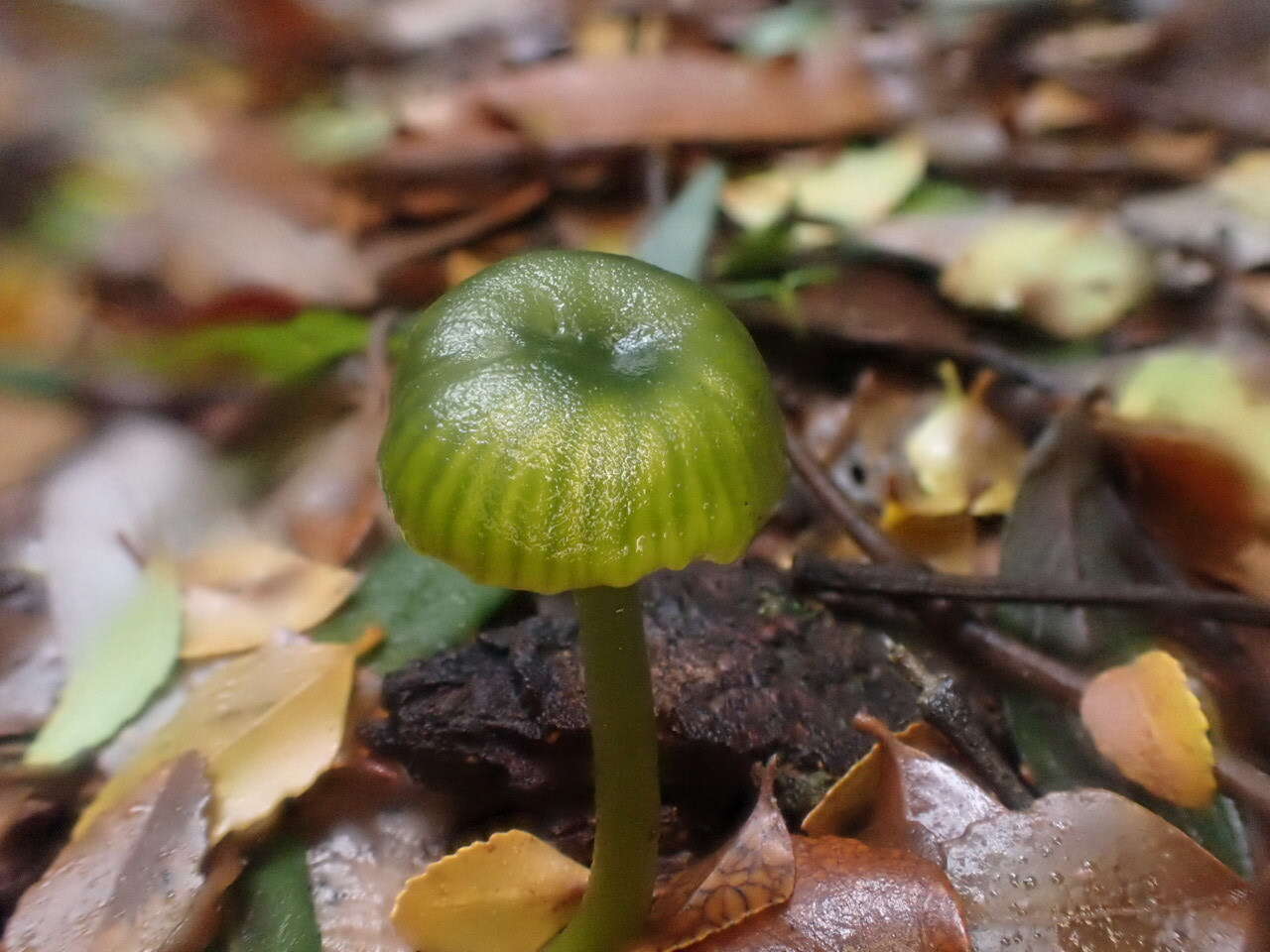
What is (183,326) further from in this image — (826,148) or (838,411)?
(826,148)

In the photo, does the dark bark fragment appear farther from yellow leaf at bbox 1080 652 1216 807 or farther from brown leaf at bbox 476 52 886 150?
brown leaf at bbox 476 52 886 150

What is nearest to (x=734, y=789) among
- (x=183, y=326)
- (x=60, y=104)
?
(x=183, y=326)

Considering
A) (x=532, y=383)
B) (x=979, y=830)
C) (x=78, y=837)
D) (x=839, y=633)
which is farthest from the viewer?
(x=839, y=633)

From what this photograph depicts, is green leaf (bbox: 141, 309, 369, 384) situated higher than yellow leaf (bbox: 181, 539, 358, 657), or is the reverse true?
green leaf (bbox: 141, 309, 369, 384)

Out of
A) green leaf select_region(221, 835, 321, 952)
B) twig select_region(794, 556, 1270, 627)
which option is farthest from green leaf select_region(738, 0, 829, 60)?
green leaf select_region(221, 835, 321, 952)

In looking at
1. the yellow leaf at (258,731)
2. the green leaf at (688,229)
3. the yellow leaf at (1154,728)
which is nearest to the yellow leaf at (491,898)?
the yellow leaf at (258,731)

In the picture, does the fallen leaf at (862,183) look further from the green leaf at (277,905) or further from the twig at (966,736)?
the green leaf at (277,905)
